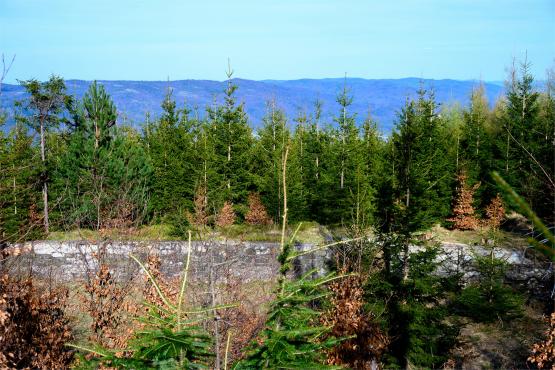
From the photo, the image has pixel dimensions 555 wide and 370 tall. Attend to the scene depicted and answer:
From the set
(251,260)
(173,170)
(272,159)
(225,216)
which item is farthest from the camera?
(272,159)

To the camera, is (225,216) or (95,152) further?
(225,216)

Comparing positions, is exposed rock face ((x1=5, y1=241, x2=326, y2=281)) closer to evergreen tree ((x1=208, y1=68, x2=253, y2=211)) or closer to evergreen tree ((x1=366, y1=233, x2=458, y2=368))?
evergreen tree ((x1=366, y1=233, x2=458, y2=368))

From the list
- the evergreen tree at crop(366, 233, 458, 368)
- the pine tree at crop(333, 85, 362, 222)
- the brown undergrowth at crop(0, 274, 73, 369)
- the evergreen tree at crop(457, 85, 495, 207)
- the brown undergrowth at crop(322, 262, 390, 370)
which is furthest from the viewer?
the evergreen tree at crop(457, 85, 495, 207)

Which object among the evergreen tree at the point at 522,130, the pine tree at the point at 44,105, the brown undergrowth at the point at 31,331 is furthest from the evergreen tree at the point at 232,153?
the brown undergrowth at the point at 31,331

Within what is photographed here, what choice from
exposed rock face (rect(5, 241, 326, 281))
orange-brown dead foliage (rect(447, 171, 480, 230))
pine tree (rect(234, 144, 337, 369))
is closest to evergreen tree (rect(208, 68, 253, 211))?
exposed rock face (rect(5, 241, 326, 281))

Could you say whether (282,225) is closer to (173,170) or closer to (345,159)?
(345,159)

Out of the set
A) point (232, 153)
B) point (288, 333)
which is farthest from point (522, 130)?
point (288, 333)

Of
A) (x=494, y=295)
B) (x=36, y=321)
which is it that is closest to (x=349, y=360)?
(x=36, y=321)

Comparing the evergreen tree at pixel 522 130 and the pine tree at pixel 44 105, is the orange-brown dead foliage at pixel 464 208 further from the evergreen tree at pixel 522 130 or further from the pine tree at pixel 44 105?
the pine tree at pixel 44 105

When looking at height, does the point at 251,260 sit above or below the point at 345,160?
below

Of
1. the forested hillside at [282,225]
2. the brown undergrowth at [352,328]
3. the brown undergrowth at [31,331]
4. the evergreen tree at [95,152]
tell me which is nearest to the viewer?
the forested hillside at [282,225]

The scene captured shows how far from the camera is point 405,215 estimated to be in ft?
48.0

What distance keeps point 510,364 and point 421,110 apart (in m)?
18.8

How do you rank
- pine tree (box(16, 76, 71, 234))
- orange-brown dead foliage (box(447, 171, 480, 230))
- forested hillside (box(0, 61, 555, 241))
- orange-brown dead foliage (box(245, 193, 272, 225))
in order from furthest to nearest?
orange-brown dead foliage (box(447, 171, 480, 230)) → orange-brown dead foliage (box(245, 193, 272, 225)) → pine tree (box(16, 76, 71, 234)) → forested hillside (box(0, 61, 555, 241))
